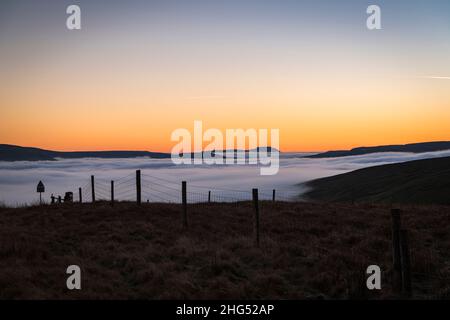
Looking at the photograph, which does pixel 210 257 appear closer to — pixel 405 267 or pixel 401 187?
pixel 405 267

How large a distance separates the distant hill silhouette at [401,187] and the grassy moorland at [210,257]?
25565 millimetres

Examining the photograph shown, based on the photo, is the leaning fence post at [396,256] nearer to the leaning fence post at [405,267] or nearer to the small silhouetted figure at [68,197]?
the leaning fence post at [405,267]

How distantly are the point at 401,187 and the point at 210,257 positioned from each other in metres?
59.7

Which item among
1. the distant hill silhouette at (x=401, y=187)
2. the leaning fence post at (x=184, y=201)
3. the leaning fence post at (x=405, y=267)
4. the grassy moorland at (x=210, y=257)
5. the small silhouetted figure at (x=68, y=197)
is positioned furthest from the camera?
the distant hill silhouette at (x=401, y=187)

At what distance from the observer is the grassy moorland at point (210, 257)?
30.8 ft

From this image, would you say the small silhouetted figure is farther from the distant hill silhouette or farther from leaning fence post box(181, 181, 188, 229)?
the distant hill silhouette

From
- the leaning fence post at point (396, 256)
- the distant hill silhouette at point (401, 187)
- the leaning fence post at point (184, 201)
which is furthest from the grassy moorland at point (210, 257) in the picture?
the distant hill silhouette at point (401, 187)

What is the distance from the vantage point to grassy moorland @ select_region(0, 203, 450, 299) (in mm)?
9391

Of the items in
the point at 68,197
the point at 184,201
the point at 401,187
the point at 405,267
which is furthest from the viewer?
the point at 401,187

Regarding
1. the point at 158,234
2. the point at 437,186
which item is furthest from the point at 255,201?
the point at 437,186

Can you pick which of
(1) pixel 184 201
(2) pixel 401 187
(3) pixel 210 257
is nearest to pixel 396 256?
(3) pixel 210 257

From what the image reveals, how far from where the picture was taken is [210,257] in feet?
40.5

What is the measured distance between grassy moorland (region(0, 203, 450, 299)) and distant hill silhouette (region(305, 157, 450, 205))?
2556 centimetres

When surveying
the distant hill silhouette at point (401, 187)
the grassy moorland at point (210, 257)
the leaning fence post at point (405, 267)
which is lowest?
the distant hill silhouette at point (401, 187)
